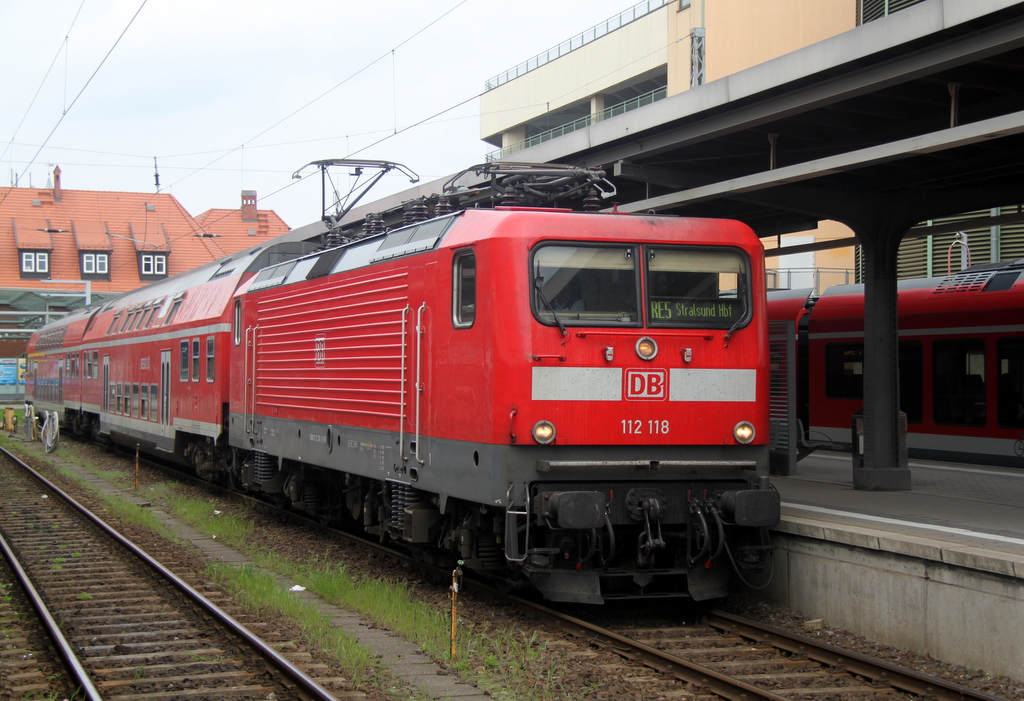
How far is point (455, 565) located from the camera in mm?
9742

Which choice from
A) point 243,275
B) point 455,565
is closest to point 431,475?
point 455,565

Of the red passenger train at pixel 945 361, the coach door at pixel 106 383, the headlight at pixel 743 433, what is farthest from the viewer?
the coach door at pixel 106 383

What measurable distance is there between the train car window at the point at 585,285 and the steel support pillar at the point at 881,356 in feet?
16.9

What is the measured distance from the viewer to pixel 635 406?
26.1 ft

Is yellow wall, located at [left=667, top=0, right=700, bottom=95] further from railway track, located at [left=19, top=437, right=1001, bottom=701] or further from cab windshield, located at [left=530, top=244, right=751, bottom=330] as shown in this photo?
railway track, located at [left=19, top=437, right=1001, bottom=701]

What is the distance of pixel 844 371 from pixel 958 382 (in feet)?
7.57

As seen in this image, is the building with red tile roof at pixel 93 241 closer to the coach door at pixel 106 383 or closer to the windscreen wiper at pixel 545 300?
the coach door at pixel 106 383

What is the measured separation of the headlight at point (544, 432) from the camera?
7648 millimetres

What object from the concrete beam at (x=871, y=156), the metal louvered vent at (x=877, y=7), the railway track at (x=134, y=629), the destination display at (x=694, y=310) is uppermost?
the metal louvered vent at (x=877, y=7)

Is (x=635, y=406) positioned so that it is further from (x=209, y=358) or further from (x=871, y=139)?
(x=209, y=358)

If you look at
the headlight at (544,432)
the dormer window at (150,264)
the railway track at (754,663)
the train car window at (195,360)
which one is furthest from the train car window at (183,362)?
the dormer window at (150,264)

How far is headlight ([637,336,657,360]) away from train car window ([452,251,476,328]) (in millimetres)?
1323

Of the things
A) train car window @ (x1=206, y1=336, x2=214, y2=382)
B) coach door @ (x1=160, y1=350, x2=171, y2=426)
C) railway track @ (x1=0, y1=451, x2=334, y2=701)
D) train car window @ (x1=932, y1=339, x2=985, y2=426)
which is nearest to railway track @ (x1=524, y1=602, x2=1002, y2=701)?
railway track @ (x1=0, y1=451, x2=334, y2=701)

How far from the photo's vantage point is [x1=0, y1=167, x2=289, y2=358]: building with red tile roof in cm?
5244
